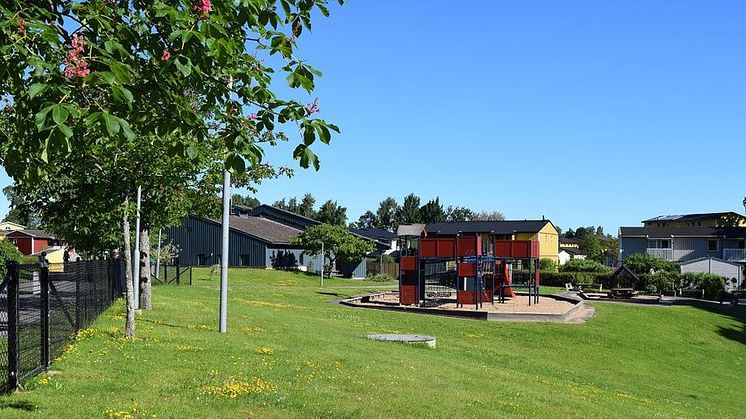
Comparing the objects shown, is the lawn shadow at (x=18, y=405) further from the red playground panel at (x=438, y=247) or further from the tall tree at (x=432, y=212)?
the tall tree at (x=432, y=212)

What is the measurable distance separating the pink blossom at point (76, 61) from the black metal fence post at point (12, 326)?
375 centimetres

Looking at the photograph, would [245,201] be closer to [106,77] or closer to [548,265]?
[548,265]

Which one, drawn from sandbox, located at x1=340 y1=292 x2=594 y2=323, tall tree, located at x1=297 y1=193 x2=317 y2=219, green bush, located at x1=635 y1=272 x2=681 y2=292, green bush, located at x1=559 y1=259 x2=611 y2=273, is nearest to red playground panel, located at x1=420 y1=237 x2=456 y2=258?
sandbox, located at x1=340 y1=292 x2=594 y2=323

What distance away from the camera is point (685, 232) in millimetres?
77938

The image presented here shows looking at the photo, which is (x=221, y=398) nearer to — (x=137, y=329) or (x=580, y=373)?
(x=137, y=329)

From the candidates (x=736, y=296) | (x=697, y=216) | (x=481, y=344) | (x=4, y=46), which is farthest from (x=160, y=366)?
(x=697, y=216)

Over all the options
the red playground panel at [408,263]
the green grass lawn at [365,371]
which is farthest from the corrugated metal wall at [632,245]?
the green grass lawn at [365,371]

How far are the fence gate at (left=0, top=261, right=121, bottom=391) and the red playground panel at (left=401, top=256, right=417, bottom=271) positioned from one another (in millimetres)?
22322

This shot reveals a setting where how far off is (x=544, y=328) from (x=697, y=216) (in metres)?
83.4

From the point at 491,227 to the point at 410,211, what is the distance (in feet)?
178

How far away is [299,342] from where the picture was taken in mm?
15641

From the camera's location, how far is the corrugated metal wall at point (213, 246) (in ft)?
218

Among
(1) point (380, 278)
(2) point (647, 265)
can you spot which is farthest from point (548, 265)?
(1) point (380, 278)

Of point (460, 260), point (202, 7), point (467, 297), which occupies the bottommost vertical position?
point (467, 297)
